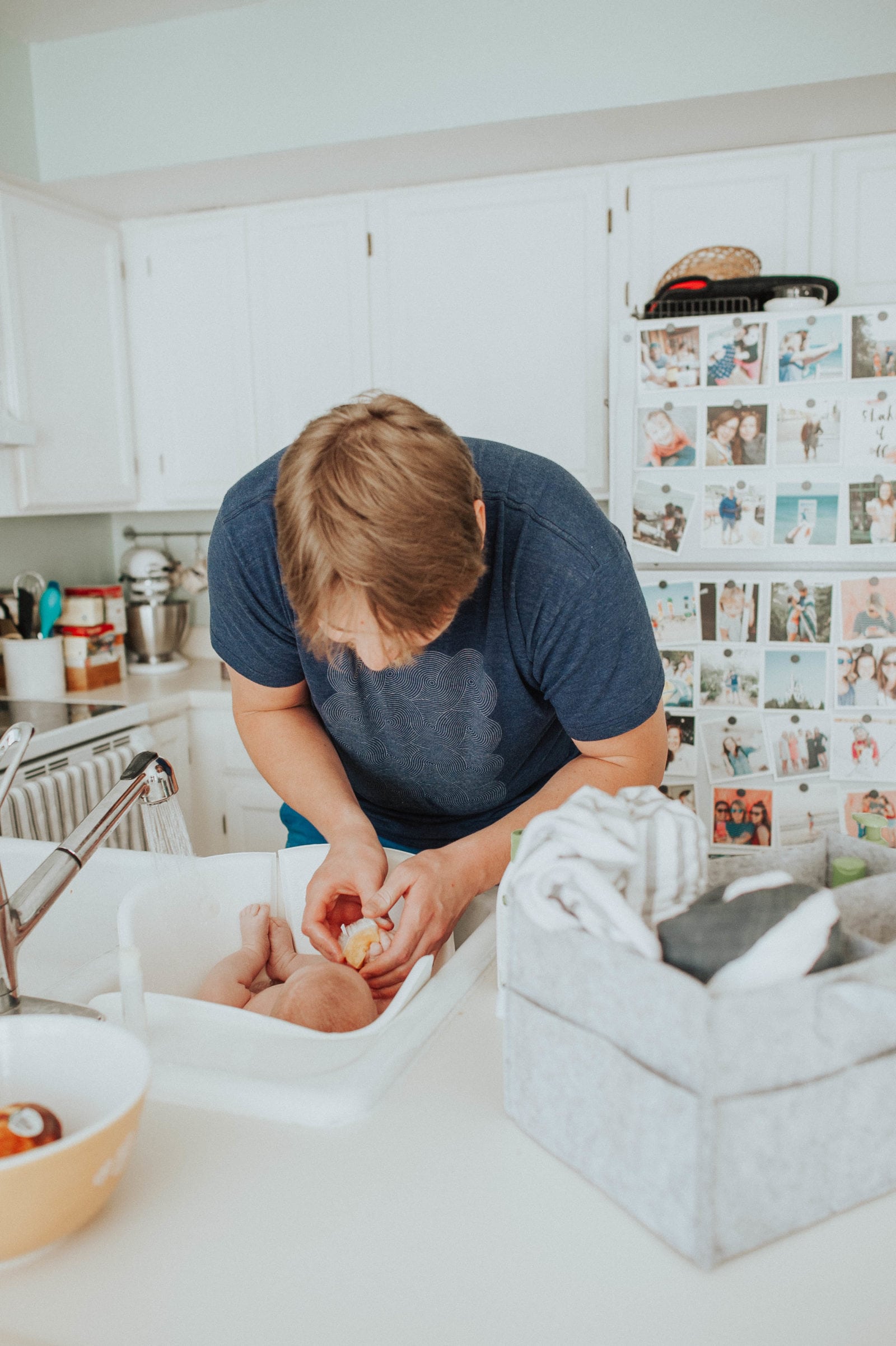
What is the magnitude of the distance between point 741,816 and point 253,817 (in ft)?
4.09

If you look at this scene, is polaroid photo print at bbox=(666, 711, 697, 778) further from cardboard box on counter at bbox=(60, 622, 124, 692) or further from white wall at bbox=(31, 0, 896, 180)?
cardboard box on counter at bbox=(60, 622, 124, 692)

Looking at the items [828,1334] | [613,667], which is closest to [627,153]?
[613,667]

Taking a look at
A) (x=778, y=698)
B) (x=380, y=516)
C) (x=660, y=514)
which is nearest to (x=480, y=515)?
(x=380, y=516)

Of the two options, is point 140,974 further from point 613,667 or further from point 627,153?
point 627,153

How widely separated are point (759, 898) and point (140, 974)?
0.46 metres

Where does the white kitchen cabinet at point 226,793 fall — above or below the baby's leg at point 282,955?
below

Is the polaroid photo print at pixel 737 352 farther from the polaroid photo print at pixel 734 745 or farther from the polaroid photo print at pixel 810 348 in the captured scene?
the polaroid photo print at pixel 734 745

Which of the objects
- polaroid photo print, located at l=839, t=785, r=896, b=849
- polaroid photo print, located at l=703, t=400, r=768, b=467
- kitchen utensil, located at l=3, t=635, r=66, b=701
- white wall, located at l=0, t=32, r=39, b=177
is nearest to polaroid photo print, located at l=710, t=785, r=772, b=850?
polaroid photo print, located at l=839, t=785, r=896, b=849

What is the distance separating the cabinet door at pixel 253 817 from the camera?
8.41ft

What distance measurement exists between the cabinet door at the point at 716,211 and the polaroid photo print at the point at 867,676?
2.90 ft

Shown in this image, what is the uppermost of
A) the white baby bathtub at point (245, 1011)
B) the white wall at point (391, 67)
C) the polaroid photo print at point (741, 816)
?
the white wall at point (391, 67)

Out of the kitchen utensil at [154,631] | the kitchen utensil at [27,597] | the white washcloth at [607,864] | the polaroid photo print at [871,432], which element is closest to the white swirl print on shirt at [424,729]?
the white washcloth at [607,864]

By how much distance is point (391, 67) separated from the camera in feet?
7.08

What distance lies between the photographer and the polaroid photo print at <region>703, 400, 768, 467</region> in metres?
1.95
